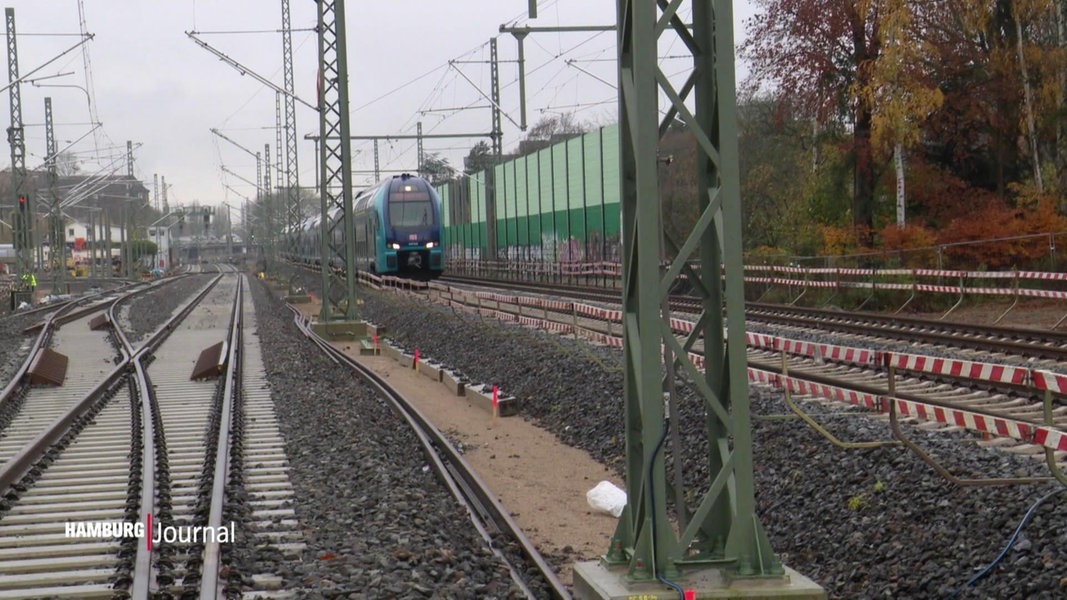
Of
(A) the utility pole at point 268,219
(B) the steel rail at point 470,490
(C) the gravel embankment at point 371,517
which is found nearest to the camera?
(C) the gravel embankment at point 371,517

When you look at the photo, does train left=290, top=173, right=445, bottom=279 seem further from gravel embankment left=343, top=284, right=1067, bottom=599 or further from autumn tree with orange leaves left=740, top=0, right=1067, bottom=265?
gravel embankment left=343, top=284, right=1067, bottom=599

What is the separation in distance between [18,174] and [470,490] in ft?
124

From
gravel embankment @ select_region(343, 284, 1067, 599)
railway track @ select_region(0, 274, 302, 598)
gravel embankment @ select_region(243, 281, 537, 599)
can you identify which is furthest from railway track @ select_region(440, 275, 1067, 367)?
railway track @ select_region(0, 274, 302, 598)

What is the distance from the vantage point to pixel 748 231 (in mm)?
42625

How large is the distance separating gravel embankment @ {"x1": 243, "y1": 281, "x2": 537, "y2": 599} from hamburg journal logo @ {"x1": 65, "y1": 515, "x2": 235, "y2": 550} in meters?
0.47

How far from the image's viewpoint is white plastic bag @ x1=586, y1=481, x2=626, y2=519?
956 centimetres

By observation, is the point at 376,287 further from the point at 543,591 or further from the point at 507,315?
the point at 543,591

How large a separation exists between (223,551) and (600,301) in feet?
76.4

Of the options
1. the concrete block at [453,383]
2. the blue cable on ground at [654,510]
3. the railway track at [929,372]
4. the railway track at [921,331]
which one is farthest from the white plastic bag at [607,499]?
the concrete block at [453,383]

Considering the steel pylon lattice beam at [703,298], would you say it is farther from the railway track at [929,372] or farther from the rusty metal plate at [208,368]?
the rusty metal plate at [208,368]

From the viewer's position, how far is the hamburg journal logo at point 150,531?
25.2 feet

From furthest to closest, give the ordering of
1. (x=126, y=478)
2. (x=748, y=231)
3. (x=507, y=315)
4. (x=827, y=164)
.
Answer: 1. (x=748, y=231)
2. (x=827, y=164)
3. (x=507, y=315)
4. (x=126, y=478)

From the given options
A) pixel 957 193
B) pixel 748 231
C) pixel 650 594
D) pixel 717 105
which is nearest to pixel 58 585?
pixel 650 594

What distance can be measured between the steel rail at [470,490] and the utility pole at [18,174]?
1163 inches
